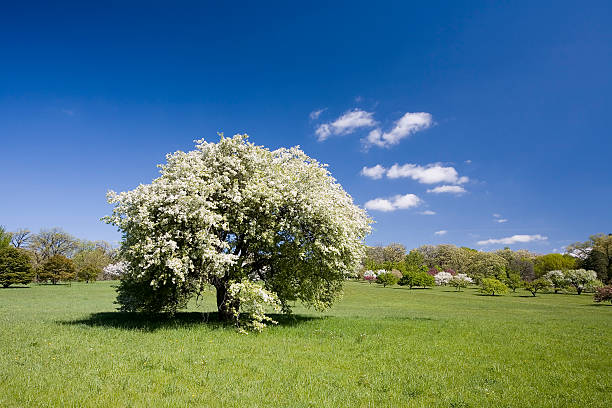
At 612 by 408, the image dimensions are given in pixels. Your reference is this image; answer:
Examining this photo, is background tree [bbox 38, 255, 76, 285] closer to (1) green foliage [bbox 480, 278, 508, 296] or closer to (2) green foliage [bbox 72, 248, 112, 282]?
(2) green foliage [bbox 72, 248, 112, 282]

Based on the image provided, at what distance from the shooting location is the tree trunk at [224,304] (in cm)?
1980

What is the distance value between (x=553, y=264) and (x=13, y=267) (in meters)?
139

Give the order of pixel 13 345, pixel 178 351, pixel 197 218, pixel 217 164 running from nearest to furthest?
1. pixel 178 351
2. pixel 13 345
3. pixel 197 218
4. pixel 217 164

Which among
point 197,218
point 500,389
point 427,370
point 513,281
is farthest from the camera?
point 513,281

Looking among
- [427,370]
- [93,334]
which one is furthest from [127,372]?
[427,370]

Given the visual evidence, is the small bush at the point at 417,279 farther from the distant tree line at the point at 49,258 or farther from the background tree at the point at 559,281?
the distant tree line at the point at 49,258

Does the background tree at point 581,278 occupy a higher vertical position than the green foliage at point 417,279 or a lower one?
higher

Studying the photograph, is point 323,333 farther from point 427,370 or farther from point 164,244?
point 164,244

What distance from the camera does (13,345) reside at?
13.8 metres

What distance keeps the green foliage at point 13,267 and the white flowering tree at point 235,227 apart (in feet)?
192

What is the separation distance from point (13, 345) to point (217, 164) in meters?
11.5

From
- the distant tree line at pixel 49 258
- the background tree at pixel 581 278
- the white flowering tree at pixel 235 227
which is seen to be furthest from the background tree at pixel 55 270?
the background tree at pixel 581 278

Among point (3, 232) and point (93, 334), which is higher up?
point (3, 232)

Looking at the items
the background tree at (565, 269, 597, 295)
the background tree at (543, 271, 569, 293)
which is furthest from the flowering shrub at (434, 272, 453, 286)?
the background tree at (565, 269, 597, 295)
